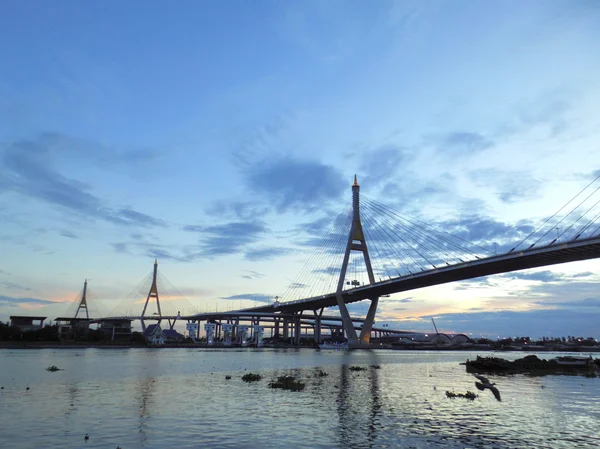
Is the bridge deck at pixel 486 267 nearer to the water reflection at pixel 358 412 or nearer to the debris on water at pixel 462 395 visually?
the debris on water at pixel 462 395

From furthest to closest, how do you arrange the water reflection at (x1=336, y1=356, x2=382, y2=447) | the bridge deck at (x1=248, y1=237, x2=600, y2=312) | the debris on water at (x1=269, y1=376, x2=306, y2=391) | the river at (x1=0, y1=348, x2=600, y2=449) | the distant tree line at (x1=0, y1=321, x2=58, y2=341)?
1. the distant tree line at (x1=0, y1=321, x2=58, y2=341)
2. the bridge deck at (x1=248, y1=237, x2=600, y2=312)
3. the debris on water at (x1=269, y1=376, x2=306, y2=391)
4. the water reflection at (x1=336, y1=356, x2=382, y2=447)
5. the river at (x1=0, y1=348, x2=600, y2=449)

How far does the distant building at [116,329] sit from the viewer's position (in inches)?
6806

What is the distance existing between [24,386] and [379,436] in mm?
28542

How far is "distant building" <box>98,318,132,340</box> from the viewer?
173 metres

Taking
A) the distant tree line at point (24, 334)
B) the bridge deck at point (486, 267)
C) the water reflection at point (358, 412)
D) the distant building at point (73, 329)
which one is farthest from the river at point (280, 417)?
the distant building at point (73, 329)

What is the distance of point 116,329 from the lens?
584 ft

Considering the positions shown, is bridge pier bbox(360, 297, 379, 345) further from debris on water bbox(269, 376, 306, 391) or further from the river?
debris on water bbox(269, 376, 306, 391)

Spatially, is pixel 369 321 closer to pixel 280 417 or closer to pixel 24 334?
pixel 24 334

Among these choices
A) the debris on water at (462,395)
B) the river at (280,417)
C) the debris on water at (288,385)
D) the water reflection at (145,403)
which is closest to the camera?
the river at (280,417)

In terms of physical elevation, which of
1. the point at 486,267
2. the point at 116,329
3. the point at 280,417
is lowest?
the point at 280,417

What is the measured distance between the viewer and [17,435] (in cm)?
1841

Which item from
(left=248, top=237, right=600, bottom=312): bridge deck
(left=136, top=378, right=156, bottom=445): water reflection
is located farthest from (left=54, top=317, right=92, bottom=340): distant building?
(left=136, top=378, right=156, bottom=445): water reflection

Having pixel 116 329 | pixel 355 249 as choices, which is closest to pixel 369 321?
pixel 355 249

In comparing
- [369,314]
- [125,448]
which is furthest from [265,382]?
[369,314]
